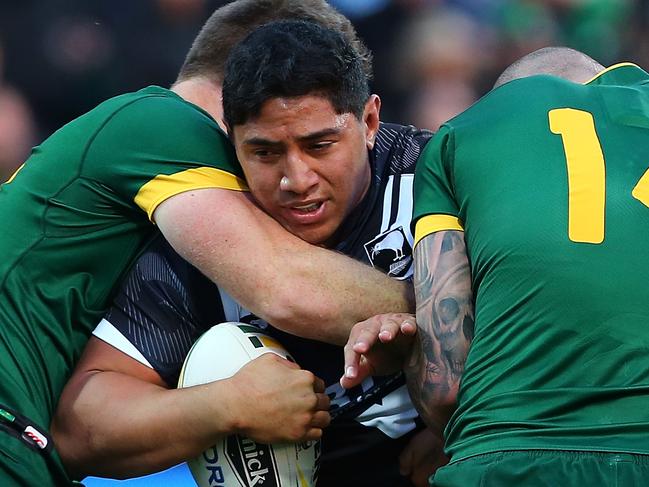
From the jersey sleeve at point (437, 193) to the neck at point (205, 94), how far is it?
102cm

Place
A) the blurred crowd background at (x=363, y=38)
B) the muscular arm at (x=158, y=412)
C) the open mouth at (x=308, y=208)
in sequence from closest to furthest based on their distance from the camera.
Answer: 1. the muscular arm at (x=158, y=412)
2. the open mouth at (x=308, y=208)
3. the blurred crowd background at (x=363, y=38)

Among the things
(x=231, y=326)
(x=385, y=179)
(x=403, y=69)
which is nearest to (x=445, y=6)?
(x=403, y=69)

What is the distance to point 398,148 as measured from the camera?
3.40 m

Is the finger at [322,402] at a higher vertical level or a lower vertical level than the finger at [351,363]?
lower

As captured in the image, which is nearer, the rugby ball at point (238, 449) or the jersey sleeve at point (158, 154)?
the rugby ball at point (238, 449)

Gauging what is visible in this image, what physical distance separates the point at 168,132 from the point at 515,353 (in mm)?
1267

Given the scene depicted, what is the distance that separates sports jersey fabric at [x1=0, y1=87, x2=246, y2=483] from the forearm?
0.29 feet

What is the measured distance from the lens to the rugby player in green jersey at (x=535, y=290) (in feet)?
7.53

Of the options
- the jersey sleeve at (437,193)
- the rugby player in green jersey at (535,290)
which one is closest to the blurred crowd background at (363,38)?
the jersey sleeve at (437,193)

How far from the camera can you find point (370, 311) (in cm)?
291

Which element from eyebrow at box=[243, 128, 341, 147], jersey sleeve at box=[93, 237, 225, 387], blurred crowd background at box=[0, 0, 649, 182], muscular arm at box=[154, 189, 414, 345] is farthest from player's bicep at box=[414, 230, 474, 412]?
blurred crowd background at box=[0, 0, 649, 182]

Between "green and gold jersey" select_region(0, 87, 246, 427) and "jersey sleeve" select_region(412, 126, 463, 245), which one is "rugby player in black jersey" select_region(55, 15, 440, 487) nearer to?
"green and gold jersey" select_region(0, 87, 246, 427)

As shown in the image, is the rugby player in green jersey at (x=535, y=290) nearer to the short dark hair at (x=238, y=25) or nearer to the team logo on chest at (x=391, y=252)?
the team logo on chest at (x=391, y=252)

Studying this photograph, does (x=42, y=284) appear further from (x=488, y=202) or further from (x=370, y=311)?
(x=488, y=202)
